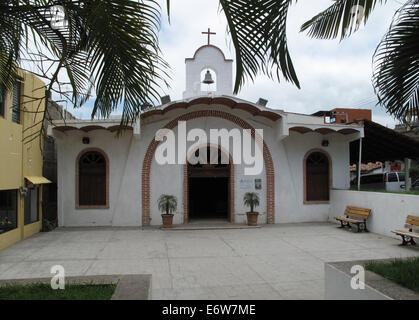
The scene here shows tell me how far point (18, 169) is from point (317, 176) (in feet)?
35.1

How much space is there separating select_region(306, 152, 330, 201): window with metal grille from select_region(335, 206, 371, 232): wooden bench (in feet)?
5.30

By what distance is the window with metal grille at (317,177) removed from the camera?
44.0 ft

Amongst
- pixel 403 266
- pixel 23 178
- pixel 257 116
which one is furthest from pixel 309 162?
pixel 23 178

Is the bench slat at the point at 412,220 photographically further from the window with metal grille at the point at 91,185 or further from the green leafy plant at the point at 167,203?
the window with metal grille at the point at 91,185

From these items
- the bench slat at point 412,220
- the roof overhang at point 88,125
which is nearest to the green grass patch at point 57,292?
the roof overhang at point 88,125

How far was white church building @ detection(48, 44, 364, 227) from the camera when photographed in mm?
12266

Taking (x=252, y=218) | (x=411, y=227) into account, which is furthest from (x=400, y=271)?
(x=252, y=218)

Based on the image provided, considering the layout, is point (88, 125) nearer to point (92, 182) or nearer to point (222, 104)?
point (92, 182)

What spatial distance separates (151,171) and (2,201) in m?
4.86

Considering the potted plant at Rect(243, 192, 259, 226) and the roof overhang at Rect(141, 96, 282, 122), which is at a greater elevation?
the roof overhang at Rect(141, 96, 282, 122)

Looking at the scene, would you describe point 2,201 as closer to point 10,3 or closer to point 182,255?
point 182,255

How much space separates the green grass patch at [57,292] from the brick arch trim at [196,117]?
7.88m

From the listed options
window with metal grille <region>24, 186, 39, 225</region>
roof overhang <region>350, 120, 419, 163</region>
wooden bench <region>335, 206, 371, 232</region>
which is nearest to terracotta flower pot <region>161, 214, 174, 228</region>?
window with metal grille <region>24, 186, 39, 225</region>

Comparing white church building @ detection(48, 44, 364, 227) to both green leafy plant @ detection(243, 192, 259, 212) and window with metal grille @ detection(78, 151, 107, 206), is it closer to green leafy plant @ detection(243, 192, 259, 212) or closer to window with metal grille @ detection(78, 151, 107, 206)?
window with metal grille @ detection(78, 151, 107, 206)
